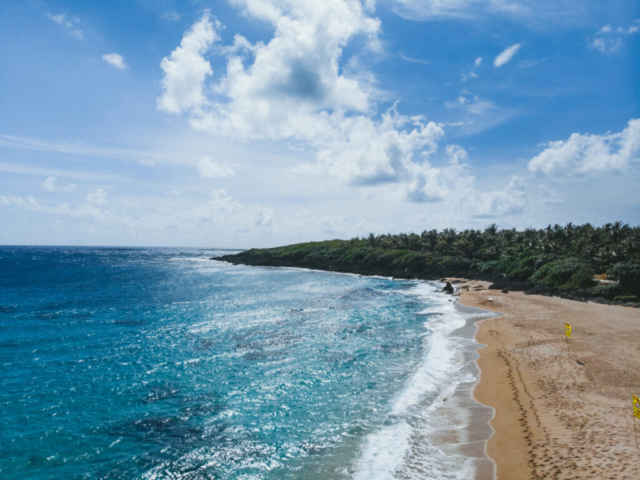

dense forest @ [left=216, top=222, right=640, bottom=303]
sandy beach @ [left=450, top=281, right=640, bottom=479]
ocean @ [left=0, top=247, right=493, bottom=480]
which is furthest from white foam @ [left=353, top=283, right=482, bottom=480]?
dense forest @ [left=216, top=222, right=640, bottom=303]

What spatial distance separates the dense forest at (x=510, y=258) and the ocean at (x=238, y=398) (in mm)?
22737

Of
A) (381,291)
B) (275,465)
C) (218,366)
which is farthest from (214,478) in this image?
(381,291)

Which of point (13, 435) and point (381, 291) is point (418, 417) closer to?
point (13, 435)

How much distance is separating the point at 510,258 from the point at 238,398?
6727cm

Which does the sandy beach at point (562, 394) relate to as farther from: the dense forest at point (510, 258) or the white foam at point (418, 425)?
the dense forest at point (510, 258)

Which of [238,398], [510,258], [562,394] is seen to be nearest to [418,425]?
[562,394]

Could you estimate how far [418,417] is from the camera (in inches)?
586

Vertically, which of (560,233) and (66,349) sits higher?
(560,233)

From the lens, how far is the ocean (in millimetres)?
11805

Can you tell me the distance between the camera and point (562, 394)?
1515cm

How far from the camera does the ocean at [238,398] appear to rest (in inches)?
465

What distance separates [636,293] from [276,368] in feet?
148

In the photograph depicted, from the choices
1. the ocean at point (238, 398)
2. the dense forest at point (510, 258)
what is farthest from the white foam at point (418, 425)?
the dense forest at point (510, 258)

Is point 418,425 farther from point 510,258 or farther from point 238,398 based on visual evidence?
point 510,258
